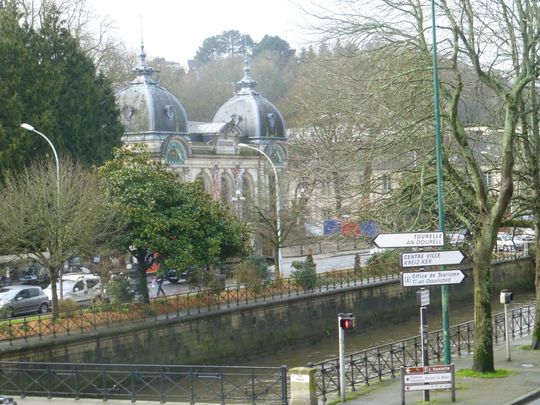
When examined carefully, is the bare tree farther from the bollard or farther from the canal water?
the bollard

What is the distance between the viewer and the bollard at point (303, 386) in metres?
22.8

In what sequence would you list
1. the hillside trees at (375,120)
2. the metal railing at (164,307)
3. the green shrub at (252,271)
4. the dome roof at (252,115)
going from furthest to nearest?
the dome roof at (252,115) → the green shrub at (252,271) → the metal railing at (164,307) → the hillside trees at (375,120)

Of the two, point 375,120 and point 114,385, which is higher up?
point 375,120

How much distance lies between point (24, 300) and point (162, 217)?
21.0ft

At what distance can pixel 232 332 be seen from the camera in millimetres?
41031

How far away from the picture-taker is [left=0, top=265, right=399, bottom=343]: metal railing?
3366cm

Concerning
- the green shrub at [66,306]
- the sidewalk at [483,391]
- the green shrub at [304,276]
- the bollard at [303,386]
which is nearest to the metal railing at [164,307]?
the green shrub at [304,276]

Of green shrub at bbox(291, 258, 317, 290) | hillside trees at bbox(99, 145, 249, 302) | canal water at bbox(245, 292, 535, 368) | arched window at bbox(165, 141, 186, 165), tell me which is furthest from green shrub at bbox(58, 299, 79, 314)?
arched window at bbox(165, 141, 186, 165)

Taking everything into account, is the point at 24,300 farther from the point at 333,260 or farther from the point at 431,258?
the point at 333,260

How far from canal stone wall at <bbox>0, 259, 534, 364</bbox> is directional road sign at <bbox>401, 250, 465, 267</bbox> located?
1360 cm

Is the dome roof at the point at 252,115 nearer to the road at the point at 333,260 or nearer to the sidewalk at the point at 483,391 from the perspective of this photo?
the road at the point at 333,260

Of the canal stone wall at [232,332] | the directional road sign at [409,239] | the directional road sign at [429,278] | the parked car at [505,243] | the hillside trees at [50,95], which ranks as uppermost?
the hillside trees at [50,95]

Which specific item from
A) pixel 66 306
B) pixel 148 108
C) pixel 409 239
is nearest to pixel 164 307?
pixel 66 306

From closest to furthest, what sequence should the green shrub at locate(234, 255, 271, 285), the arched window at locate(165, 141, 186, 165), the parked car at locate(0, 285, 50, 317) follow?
the parked car at locate(0, 285, 50, 317), the green shrub at locate(234, 255, 271, 285), the arched window at locate(165, 141, 186, 165)
